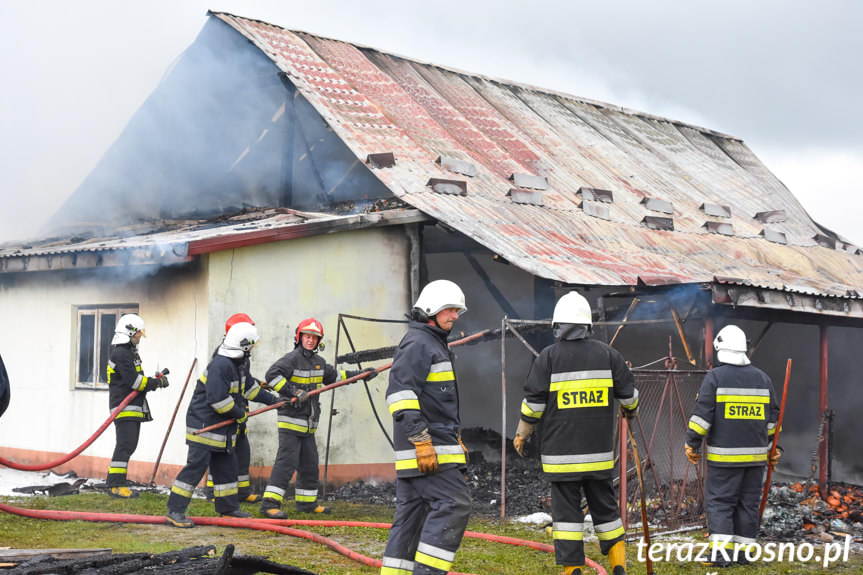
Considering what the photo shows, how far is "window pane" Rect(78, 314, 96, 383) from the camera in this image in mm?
11711

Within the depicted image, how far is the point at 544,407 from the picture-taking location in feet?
20.5

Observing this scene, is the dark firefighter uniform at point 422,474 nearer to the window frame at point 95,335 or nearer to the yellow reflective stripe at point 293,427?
the yellow reflective stripe at point 293,427

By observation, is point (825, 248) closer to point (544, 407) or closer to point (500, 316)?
point (500, 316)

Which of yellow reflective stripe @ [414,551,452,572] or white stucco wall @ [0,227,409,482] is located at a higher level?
white stucco wall @ [0,227,409,482]

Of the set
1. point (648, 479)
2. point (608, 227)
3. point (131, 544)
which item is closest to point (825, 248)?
point (608, 227)

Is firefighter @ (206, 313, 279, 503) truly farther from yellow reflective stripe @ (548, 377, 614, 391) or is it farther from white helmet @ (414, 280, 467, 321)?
yellow reflective stripe @ (548, 377, 614, 391)

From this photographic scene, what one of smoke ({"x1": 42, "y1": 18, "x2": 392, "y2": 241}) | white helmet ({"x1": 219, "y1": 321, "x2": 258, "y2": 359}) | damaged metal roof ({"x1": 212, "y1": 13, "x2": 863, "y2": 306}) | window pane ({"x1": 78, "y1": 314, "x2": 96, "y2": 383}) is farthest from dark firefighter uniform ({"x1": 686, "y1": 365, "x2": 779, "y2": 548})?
window pane ({"x1": 78, "y1": 314, "x2": 96, "y2": 383})

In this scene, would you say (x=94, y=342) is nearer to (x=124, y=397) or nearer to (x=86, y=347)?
(x=86, y=347)

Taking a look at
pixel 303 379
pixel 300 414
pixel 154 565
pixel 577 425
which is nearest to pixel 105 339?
pixel 303 379

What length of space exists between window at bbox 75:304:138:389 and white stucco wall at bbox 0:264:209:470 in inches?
3.3

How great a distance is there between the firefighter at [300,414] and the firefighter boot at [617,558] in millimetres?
3457

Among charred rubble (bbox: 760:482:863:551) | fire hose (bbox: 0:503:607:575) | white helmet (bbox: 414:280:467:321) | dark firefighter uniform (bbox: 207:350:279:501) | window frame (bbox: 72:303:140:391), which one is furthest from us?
window frame (bbox: 72:303:140:391)

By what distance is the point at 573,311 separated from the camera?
628cm

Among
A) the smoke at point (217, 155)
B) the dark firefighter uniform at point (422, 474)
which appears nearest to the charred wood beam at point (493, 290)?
the smoke at point (217, 155)
